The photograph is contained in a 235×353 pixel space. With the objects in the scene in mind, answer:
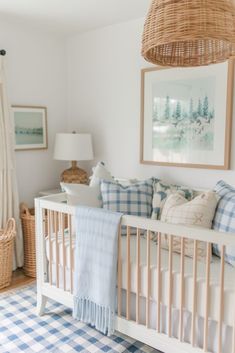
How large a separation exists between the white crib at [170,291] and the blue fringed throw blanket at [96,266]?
0.05 meters

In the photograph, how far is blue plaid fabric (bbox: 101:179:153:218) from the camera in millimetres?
2568

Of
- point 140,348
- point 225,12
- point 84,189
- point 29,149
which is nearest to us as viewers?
point 225,12

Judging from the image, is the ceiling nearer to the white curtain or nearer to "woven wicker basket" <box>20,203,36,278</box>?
the white curtain

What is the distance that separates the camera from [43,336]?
2.28 metres

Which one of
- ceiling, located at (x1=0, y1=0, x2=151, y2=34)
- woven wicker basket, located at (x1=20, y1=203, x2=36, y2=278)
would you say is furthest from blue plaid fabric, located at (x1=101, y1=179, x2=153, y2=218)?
ceiling, located at (x1=0, y1=0, x2=151, y2=34)

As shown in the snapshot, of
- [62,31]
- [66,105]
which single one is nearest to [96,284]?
[66,105]

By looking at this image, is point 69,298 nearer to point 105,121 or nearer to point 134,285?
point 134,285

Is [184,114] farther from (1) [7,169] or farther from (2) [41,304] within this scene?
(2) [41,304]

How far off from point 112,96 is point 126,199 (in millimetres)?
1247

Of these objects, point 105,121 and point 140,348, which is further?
point 105,121

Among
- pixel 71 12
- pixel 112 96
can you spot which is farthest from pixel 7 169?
pixel 71 12

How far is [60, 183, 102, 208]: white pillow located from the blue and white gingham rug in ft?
2.74

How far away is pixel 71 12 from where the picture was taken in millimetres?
2934

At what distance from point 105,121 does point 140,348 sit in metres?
2.10
